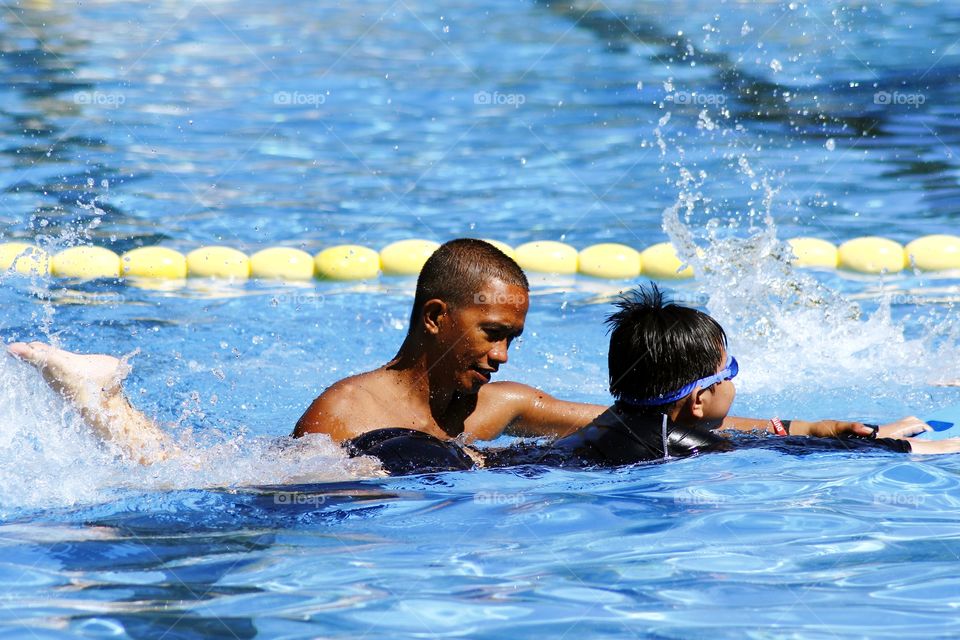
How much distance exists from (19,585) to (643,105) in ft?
26.2

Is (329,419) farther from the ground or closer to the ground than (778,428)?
farther from the ground

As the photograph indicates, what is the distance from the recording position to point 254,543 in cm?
294

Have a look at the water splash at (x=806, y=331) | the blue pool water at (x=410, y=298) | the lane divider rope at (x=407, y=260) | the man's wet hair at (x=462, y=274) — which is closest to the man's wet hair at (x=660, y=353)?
the blue pool water at (x=410, y=298)

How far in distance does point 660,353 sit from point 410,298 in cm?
315

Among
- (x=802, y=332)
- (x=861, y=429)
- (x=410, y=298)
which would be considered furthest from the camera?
(x=410, y=298)

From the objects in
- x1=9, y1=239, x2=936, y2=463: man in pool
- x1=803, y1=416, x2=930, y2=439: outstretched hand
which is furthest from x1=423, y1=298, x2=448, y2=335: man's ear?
x1=803, y1=416, x2=930, y2=439: outstretched hand

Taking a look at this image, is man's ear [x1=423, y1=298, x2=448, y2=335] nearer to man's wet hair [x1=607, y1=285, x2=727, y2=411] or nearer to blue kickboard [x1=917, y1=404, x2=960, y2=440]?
man's wet hair [x1=607, y1=285, x2=727, y2=411]

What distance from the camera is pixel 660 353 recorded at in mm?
3523

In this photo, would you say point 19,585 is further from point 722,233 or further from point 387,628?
point 722,233

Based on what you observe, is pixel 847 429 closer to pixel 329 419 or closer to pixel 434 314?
pixel 434 314

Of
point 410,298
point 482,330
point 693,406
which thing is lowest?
point 693,406

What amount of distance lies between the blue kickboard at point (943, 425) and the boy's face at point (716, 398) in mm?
727

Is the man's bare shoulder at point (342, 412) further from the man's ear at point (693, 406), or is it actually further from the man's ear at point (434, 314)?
the man's ear at point (693, 406)

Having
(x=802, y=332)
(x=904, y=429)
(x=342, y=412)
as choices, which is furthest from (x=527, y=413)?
(x=802, y=332)
